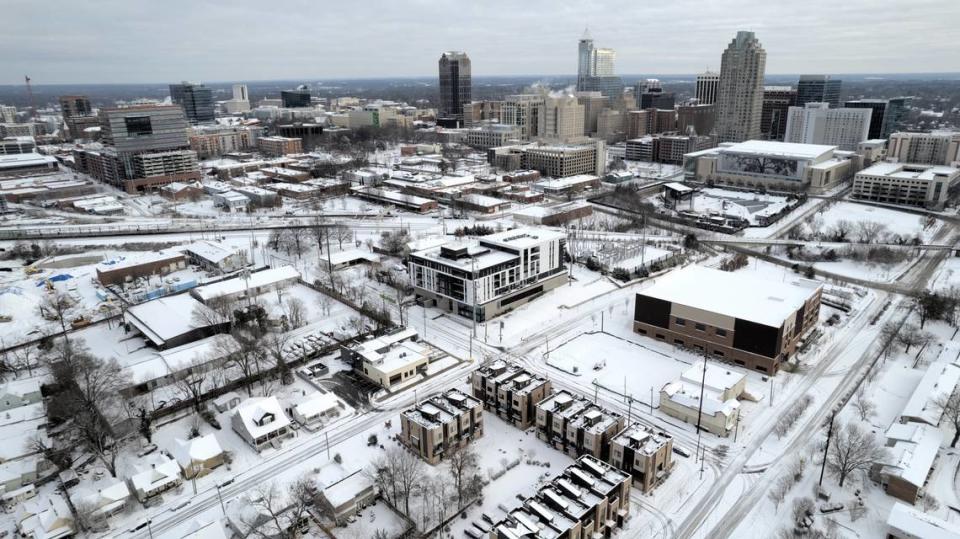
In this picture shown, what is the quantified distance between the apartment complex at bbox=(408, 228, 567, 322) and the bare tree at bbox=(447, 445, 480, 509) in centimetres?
1386

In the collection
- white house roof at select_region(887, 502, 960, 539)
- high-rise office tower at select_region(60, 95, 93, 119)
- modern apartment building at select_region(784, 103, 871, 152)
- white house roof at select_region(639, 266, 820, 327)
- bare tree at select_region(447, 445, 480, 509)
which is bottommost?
bare tree at select_region(447, 445, 480, 509)

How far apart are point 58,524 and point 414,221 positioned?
51.2 m

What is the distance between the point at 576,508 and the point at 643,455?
4309mm

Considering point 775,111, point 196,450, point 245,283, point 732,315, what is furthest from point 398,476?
point 775,111

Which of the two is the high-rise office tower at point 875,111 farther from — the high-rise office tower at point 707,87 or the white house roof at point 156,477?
the white house roof at point 156,477

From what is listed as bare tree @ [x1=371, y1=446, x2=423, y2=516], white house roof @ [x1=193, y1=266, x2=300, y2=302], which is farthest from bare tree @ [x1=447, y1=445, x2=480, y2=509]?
white house roof @ [x1=193, y1=266, x2=300, y2=302]

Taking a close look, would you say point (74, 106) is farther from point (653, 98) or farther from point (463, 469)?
point (463, 469)

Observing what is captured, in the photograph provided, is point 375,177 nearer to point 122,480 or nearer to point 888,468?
point 122,480

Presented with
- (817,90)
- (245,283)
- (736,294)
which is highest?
(817,90)

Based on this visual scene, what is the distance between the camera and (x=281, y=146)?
11762 cm

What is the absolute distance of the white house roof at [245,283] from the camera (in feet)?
144

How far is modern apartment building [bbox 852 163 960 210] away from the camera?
7150 centimetres

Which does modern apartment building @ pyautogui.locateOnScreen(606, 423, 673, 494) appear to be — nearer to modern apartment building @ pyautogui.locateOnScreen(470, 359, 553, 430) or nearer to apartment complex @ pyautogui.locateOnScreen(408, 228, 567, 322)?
modern apartment building @ pyautogui.locateOnScreen(470, 359, 553, 430)

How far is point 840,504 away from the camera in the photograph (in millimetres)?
22938
